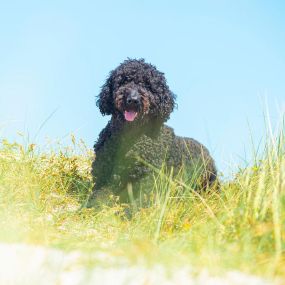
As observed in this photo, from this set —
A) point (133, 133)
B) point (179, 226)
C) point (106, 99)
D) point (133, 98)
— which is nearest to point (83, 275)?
point (179, 226)

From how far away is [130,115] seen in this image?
6711 mm

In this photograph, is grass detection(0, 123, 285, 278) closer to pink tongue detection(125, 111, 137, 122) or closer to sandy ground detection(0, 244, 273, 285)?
sandy ground detection(0, 244, 273, 285)

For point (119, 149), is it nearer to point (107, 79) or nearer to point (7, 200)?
point (107, 79)

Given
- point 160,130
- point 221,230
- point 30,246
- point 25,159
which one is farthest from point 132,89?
point 30,246

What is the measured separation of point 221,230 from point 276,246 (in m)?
0.51

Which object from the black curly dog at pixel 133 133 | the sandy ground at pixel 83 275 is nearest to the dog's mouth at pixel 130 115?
the black curly dog at pixel 133 133

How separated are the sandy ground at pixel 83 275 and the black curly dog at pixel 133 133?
388 cm

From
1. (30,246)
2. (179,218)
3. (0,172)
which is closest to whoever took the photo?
(30,246)

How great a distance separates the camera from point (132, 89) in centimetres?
669

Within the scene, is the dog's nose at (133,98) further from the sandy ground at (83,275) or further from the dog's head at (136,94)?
the sandy ground at (83,275)

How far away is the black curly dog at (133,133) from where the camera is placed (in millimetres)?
6770

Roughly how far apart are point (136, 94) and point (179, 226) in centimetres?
240

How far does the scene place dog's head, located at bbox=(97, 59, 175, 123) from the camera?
22.0 ft

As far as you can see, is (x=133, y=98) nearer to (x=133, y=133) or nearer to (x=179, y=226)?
(x=133, y=133)
